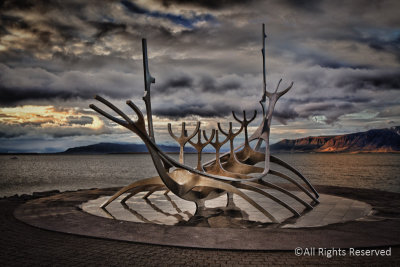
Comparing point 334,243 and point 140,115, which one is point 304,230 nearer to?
point 334,243

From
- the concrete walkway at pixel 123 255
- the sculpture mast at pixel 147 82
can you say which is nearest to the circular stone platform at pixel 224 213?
the concrete walkway at pixel 123 255

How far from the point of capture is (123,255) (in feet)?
22.1

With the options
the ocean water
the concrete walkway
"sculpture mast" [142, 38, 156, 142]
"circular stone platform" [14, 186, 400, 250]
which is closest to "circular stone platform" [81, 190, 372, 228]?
"circular stone platform" [14, 186, 400, 250]

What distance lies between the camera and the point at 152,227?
29.3ft

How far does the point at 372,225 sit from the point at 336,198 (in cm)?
665

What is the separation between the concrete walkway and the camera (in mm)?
6266

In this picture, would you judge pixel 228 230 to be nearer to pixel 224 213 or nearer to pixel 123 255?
pixel 123 255

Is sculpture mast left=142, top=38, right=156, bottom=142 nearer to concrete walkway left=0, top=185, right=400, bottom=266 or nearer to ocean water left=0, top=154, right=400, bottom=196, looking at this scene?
concrete walkway left=0, top=185, right=400, bottom=266

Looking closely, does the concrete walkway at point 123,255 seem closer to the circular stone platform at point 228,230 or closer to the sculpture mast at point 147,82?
the circular stone platform at point 228,230

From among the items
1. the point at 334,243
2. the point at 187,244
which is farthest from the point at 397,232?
the point at 187,244

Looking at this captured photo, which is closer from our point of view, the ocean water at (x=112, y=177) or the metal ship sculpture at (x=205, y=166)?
the metal ship sculpture at (x=205, y=166)

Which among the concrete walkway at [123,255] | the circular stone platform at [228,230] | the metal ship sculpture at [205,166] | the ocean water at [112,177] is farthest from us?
the ocean water at [112,177]

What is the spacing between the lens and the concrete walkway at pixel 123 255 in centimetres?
627

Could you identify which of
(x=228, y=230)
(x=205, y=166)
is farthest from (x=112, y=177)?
(x=228, y=230)
